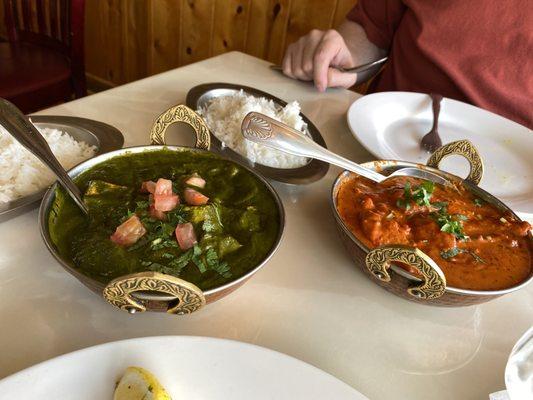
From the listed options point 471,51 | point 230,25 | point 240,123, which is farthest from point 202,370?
point 230,25

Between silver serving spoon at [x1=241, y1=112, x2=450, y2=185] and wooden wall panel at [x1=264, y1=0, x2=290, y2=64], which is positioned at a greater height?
silver serving spoon at [x1=241, y1=112, x2=450, y2=185]

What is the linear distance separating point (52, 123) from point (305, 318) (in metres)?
0.79

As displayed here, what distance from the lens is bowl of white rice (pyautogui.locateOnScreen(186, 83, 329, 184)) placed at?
1.18 metres

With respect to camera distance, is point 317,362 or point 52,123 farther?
point 52,123

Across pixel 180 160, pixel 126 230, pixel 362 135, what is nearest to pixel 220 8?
pixel 362 135

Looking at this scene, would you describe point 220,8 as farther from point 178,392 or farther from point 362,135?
point 178,392

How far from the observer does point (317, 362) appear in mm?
810

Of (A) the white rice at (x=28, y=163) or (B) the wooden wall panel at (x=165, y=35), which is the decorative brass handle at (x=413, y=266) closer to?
(A) the white rice at (x=28, y=163)

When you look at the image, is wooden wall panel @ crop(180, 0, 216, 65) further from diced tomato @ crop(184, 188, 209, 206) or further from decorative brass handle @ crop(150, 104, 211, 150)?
diced tomato @ crop(184, 188, 209, 206)

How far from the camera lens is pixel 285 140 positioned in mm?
1048

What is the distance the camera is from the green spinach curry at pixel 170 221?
0.78m

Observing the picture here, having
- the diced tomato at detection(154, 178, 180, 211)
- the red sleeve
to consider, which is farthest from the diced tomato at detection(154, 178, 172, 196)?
the red sleeve

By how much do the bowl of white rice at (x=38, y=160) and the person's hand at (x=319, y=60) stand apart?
30.8 inches

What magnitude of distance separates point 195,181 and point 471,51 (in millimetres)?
1298
